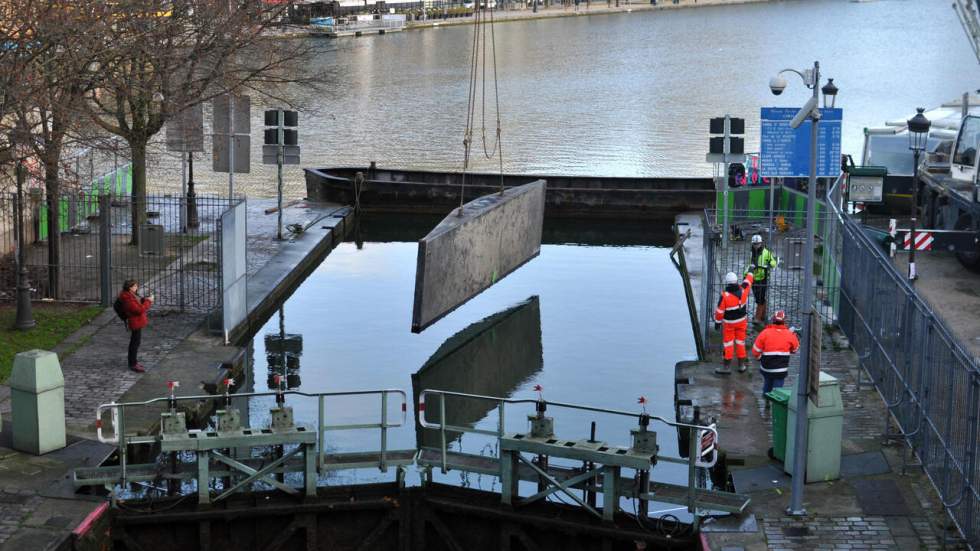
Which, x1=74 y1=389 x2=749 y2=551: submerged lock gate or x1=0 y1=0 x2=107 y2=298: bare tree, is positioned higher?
x1=0 y1=0 x2=107 y2=298: bare tree

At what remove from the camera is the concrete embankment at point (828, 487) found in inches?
590

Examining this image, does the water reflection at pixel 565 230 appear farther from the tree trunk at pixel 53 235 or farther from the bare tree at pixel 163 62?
the tree trunk at pixel 53 235

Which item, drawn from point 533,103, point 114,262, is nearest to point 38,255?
point 114,262

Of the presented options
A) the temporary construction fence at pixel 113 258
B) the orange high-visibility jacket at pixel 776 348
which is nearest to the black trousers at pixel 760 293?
the orange high-visibility jacket at pixel 776 348

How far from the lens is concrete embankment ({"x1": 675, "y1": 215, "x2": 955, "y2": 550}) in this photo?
15.0 m

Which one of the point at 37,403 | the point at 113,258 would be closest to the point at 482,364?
the point at 113,258

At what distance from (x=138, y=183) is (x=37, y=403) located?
1484cm

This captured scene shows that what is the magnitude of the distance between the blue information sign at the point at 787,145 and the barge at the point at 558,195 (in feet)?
32.1

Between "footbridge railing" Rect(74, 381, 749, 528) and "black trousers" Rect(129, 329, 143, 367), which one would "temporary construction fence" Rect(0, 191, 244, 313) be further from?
"footbridge railing" Rect(74, 381, 749, 528)

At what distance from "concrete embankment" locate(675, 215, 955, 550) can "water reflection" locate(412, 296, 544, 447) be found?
146 inches

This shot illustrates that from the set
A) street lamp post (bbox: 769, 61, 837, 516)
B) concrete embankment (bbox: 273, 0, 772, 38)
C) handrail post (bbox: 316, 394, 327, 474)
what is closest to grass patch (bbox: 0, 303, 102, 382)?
handrail post (bbox: 316, 394, 327, 474)

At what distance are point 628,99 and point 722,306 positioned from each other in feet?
201

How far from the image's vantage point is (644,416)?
15539 mm

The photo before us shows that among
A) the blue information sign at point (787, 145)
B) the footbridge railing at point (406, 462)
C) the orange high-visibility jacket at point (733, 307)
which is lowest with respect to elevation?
the footbridge railing at point (406, 462)
